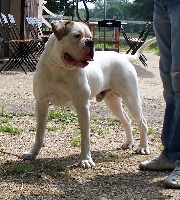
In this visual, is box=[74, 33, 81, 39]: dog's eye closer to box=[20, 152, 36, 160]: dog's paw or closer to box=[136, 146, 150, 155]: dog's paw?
box=[20, 152, 36, 160]: dog's paw

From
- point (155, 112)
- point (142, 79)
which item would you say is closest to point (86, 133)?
point (155, 112)

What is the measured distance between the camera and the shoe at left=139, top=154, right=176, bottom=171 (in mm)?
4785

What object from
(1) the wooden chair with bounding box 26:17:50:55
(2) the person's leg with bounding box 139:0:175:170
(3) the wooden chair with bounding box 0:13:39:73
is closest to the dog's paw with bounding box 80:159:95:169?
(2) the person's leg with bounding box 139:0:175:170

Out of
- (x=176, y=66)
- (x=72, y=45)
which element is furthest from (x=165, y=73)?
(x=72, y=45)

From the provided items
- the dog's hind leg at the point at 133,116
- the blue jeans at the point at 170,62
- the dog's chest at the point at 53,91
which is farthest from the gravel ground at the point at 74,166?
the dog's chest at the point at 53,91

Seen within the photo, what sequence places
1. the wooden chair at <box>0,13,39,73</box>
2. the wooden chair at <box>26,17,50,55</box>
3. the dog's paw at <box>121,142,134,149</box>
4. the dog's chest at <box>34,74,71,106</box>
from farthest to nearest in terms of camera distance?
the wooden chair at <box>26,17,50,55</box> < the wooden chair at <box>0,13,39,73</box> < the dog's paw at <box>121,142,134,149</box> < the dog's chest at <box>34,74,71,106</box>

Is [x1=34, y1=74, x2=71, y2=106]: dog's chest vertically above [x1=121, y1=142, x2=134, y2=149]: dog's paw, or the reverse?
[x1=34, y1=74, x2=71, y2=106]: dog's chest

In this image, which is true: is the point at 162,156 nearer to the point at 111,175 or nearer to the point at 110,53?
the point at 111,175

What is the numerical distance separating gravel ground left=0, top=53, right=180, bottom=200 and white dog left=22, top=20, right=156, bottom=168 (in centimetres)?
22

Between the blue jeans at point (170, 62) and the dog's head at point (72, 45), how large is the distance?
Answer: 0.65 m

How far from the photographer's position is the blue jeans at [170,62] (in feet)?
14.2

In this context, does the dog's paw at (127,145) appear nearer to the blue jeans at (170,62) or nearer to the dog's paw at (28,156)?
the blue jeans at (170,62)

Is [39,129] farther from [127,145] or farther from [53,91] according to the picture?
[127,145]

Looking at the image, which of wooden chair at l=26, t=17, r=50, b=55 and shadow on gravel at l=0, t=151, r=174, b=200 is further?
wooden chair at l=26, t=17, r=50, b=55
